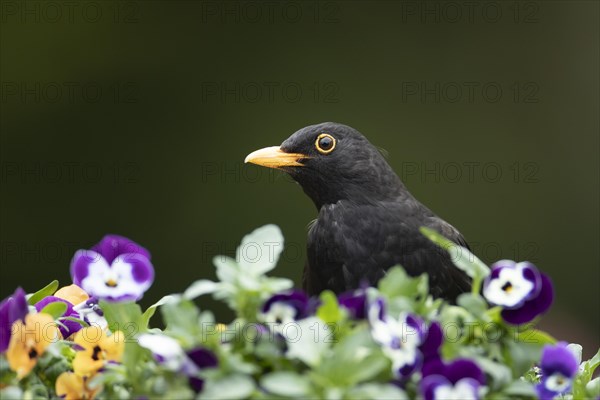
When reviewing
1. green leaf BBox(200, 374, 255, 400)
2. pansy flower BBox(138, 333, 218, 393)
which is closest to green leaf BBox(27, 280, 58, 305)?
pansy flower BBox(138, 333, 218, 393)

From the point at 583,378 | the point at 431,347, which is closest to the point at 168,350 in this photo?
the point at 431,347

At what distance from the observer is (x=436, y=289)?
2.46m

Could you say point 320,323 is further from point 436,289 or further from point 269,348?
point 436,289

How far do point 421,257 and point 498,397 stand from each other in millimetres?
1261

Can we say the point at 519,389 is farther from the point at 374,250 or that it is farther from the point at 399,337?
the point at 374,250

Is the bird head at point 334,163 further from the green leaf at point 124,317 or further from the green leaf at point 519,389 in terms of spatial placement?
the green leaf at point 519,389

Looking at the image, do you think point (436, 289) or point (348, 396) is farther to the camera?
point (436, 289)

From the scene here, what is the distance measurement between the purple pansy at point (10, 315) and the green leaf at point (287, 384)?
389mm

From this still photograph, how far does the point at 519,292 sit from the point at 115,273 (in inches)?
22.4

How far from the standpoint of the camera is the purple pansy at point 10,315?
130 centimetres

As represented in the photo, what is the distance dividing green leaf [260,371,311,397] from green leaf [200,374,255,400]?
0.08 ft

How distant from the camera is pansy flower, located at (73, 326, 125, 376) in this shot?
1346mm

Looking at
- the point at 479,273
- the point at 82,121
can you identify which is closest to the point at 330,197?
the point at 479,273

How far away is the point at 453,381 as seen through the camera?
1.17 meters
